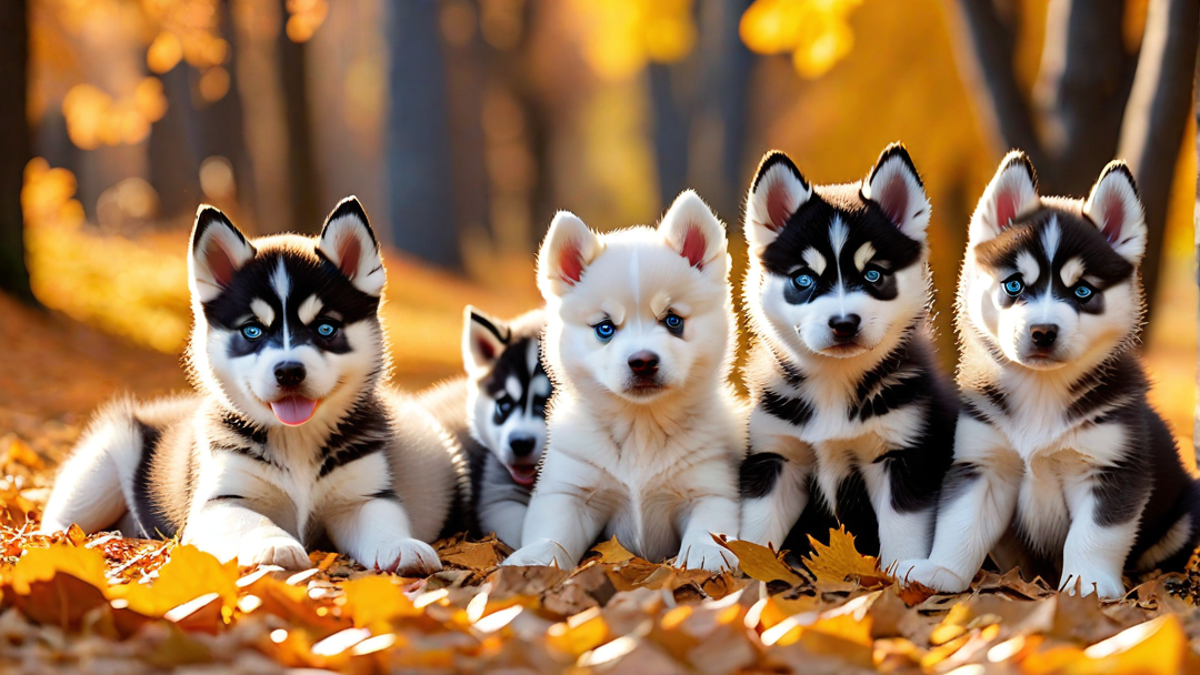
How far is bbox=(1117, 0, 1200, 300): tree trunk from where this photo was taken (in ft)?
18.9

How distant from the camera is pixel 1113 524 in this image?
11.8ft

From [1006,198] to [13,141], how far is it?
7466 mm

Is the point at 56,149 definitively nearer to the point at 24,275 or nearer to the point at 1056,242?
the point at 24,275

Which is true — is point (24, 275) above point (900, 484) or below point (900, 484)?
above

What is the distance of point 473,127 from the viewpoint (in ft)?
81.1

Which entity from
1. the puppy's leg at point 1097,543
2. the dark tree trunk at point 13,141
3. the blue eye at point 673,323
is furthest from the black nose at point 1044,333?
the dark tree trunk at point 13,141

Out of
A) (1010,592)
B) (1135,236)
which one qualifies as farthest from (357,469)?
(1135,236)

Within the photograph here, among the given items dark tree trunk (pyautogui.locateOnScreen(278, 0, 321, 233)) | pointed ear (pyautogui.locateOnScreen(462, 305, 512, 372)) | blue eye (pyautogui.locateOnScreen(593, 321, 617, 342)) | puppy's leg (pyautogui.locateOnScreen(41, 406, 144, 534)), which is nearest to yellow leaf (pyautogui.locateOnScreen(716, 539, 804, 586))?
blue eye (pyautogui.locateOnScreen(593, 321, 617, 342))

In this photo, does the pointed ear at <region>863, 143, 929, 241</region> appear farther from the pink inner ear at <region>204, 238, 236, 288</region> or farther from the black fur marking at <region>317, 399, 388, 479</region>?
the pink inner ear at <region>204, 238, 236, 288</region>

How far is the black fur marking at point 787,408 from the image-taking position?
13.1ft

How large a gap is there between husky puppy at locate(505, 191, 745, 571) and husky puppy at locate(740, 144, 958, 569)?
0.18 meters

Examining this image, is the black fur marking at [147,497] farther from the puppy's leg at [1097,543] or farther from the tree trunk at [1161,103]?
the tree trunk at [1161,103]

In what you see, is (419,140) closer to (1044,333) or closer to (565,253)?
(565,253)

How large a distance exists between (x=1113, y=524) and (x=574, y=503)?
1.96 meters
